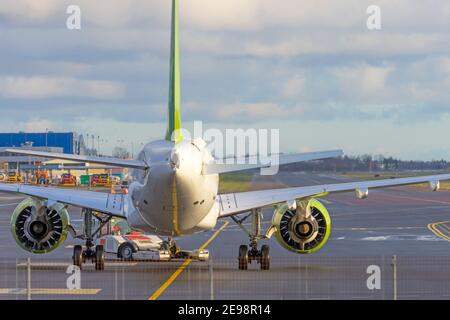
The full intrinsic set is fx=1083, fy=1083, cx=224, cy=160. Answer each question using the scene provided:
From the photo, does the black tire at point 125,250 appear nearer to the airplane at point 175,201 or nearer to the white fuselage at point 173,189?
A: the airplane at point 175,201

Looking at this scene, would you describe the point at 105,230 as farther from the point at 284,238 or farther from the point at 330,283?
the point at 330,283

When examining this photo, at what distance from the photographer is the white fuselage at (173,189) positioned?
109ft

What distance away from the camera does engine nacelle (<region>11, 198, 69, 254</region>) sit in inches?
1663

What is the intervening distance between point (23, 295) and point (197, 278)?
739 centimetres

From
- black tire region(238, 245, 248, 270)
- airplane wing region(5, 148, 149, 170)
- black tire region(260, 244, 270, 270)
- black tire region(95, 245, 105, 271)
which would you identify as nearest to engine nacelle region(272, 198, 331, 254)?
black tire region(260, 244, 270, 270)

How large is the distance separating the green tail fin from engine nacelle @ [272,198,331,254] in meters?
7.06

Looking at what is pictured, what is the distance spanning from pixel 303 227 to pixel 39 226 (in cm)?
1029

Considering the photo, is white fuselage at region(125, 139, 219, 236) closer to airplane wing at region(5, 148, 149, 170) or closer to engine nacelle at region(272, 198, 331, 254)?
airplane wing at region(5, 148, 149, 170)

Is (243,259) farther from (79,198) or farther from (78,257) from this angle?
(79,198)

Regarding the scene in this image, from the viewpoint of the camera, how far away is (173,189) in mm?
34125
